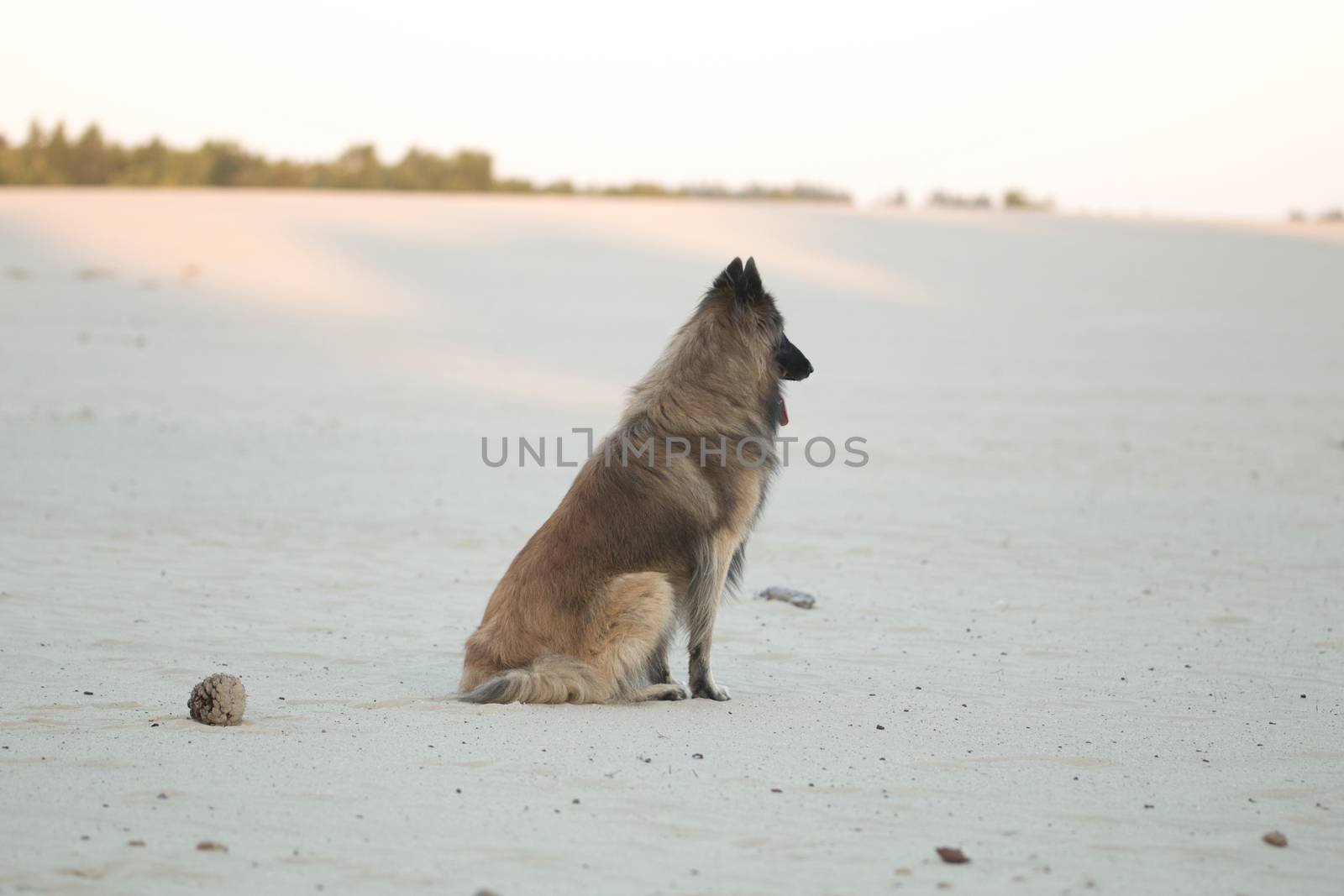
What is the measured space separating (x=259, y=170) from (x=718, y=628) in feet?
123

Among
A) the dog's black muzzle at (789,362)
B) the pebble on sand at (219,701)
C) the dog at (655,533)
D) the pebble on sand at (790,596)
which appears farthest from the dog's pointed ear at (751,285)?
the pebble on sand at (219,701)

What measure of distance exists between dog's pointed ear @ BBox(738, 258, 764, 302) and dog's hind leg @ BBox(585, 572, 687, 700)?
1462mm

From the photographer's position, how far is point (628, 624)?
554 cm

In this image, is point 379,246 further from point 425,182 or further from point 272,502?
point 272,502

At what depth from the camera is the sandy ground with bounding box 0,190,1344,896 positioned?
155 inches

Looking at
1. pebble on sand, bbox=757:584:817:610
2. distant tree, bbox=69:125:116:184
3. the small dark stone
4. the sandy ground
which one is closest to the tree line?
distant tree, bbox=69:125:116:184

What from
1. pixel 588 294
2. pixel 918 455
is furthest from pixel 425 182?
pixel 918 455

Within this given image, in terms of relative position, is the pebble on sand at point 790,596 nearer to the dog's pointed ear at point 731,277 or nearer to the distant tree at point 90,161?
the dog's pointed ear at point 731,277

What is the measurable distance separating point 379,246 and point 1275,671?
28.4 metres

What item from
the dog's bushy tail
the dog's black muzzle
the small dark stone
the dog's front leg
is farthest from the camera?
the dog's black muzzle

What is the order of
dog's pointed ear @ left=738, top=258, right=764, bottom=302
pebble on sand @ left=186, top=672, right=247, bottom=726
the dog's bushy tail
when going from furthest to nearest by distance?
dog's pointed ear @ left=738, top=258, right=764, bottom=302 < the dog's bushy tail < pebble on sand @ left=186, top=672, right=247, bottom=726

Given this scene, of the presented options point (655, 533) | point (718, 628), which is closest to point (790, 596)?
point (718, 628)

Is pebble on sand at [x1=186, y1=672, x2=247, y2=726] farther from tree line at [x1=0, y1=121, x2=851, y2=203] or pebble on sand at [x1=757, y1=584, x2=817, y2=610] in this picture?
tree line at [x1=0, y1=121, x2=851, y2=203]

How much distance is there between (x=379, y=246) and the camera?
3192 cm
